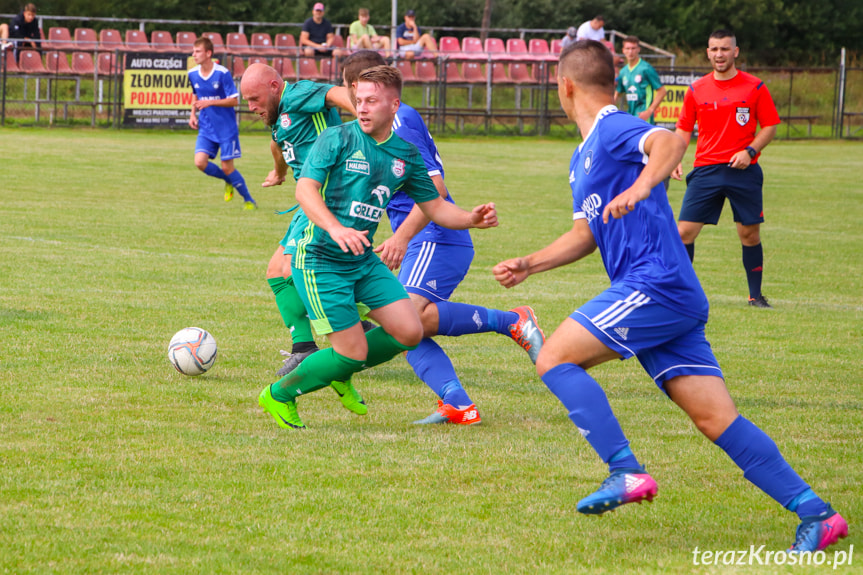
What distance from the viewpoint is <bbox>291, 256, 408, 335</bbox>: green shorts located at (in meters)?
4.79

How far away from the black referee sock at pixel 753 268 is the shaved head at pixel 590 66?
221 inches

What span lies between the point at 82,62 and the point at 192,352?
2260 cm

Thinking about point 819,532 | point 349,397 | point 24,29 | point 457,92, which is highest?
point 24,29

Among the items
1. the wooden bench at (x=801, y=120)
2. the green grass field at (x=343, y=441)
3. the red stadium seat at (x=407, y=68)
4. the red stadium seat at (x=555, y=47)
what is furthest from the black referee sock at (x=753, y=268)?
the red stadium seat at (x=555, y=47)

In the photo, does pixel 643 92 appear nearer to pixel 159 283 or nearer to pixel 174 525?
pixel 159 283

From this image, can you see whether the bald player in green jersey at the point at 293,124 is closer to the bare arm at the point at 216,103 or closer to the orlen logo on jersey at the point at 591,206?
the orlen logo on jersey at the point at 591,206

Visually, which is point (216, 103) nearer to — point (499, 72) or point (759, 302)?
point (759, 302)

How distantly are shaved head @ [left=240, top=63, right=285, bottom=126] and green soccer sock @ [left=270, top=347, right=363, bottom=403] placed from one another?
5.33 feet

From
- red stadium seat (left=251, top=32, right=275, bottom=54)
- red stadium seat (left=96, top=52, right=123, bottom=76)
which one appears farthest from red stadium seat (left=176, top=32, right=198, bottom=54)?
red stadium seat (left=96, top=52, right=123, bottom=76)

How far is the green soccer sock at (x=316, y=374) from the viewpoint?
15.9 feet

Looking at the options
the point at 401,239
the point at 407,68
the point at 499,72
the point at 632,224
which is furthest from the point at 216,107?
the point at 499,72

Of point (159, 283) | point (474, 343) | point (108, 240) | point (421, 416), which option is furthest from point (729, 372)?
point (108, 240)

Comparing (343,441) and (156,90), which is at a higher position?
(156,90)

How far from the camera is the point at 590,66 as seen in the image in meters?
3.95
